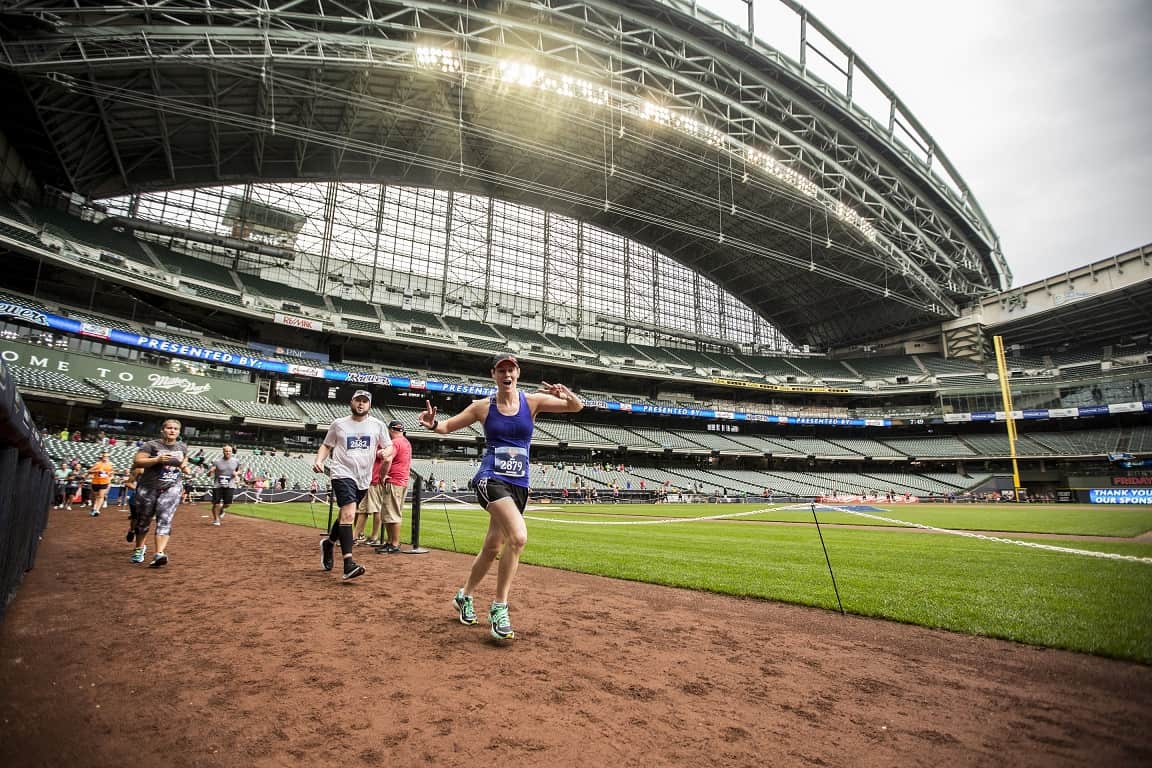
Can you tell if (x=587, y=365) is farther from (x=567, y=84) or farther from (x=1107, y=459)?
(x=1107, y=459)

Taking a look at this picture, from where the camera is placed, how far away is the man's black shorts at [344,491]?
5865 millimetres

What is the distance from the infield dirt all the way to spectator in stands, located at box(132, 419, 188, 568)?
143 centimetres

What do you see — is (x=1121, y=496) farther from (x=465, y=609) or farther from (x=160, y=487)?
(x=160, y=487)

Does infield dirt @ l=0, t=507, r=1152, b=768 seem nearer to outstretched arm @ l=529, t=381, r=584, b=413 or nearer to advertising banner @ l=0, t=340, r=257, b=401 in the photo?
outstretched arm @ l=529, t=381, r=584, b=413

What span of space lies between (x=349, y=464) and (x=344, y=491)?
31 cm

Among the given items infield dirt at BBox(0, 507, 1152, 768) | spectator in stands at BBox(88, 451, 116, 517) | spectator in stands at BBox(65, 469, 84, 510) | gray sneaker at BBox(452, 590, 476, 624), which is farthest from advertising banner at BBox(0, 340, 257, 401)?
gray sneaker at BBox(452, 590, 476, 624)

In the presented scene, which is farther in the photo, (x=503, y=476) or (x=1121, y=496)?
(x=1121, y=496)

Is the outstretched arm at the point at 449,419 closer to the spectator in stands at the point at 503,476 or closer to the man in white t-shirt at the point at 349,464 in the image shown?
the spectator in stands at the point at 503,476

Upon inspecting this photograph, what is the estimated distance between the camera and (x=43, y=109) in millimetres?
26406

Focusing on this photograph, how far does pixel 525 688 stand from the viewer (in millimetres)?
2975

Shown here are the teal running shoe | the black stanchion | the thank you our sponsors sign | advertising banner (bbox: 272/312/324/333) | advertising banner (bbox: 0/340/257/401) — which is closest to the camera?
the teal running shoe

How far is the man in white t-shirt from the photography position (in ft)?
19.3

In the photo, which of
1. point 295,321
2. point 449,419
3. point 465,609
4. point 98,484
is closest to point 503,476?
point 449,419

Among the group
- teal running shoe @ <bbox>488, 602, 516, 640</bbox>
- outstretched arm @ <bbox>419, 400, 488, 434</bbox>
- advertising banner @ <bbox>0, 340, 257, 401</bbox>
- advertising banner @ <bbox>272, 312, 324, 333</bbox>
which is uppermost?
advertising banner @ <bbox>272, 312, 324, 333</bbox>
